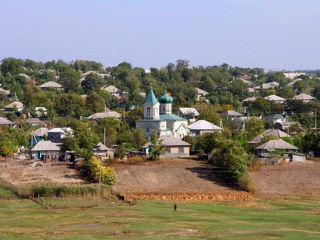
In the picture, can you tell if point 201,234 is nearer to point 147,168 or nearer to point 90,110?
point 147,168

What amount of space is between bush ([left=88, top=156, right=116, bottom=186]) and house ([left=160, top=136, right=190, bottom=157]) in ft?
37.0

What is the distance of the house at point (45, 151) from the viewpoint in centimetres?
7869

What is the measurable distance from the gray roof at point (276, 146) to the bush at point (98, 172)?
18081 mm

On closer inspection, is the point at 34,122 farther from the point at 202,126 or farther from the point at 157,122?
the point at 157,122

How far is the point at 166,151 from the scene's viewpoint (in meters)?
78.6

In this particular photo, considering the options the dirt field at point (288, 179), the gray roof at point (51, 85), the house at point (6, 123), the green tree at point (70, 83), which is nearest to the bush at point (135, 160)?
the dirt field at point (288, 179)

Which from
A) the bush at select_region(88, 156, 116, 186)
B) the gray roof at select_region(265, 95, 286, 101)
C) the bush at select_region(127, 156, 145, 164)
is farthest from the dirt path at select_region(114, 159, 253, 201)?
the gray roof at select_region(265, 95, 286, 101)

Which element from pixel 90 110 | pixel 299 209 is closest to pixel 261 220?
pixel 299 209

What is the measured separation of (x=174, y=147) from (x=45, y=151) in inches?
Result: 523

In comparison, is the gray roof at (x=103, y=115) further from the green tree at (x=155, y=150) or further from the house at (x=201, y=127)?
the green tree at (x=155, y=150)

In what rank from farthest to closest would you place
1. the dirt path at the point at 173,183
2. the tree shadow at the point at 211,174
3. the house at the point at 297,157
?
the house at the point at 297,157
the tree shadow at the point at 211,174
the dirt path at the point at 173,183

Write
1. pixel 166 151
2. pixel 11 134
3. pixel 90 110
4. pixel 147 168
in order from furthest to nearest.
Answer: pixel 90 110 → pixel 11 134 → pixel 166 151 → pixel 147 168

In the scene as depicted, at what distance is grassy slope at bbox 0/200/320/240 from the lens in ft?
156

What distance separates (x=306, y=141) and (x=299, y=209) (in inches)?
891
